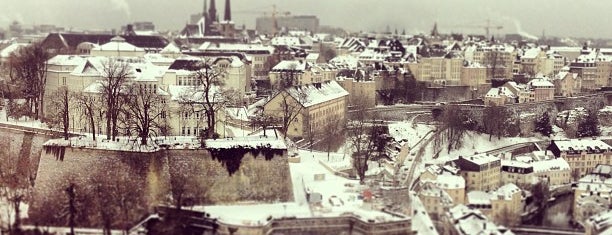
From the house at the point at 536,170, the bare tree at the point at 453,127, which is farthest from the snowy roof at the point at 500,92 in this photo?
the house at the point at 536,170

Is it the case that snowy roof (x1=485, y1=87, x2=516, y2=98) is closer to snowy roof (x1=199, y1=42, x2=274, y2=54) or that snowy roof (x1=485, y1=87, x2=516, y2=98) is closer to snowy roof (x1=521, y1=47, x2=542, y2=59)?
snowy roof (x1=521, y1=47, x2=542, y2=59)

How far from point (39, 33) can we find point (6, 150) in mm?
15456

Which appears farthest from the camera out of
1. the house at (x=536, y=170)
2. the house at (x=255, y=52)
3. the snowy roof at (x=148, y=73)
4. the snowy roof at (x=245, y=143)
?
the house at (x=255, y=52)

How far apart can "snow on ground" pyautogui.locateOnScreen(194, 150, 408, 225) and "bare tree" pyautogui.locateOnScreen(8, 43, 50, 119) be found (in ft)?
25.2

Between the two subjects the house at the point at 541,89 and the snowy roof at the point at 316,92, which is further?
→ the house at the point at 541,89

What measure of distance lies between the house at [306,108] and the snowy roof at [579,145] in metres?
6.02

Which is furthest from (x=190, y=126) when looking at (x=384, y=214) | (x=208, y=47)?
(x=208, y=47)

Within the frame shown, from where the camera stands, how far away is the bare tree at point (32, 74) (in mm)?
22438

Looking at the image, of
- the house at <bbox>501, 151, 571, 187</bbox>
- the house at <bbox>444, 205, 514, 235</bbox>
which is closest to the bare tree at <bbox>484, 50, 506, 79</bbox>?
the house at <bbox>501, 151, 571, 187</bbox>

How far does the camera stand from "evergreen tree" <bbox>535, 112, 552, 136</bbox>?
26656 millimetres

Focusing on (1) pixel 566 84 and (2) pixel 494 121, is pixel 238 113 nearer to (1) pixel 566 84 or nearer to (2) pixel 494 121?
(2) pixel 494 121

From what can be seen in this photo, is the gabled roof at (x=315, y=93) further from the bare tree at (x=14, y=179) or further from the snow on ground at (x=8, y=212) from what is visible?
the snow on ground at (x=8, y=212)

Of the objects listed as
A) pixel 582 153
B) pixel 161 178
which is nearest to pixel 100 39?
pixel 161 178

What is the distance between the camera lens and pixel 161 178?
657 inches
